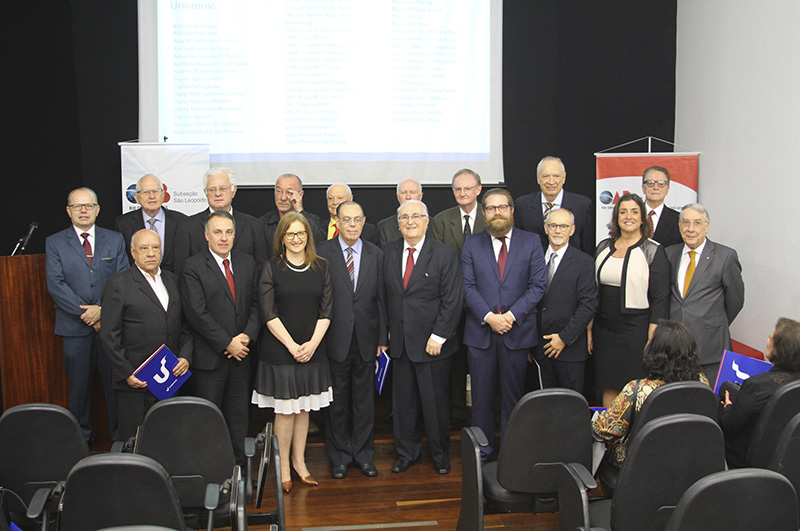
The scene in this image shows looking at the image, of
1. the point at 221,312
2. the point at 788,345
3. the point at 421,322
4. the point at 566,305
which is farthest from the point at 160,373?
the point at 788,345

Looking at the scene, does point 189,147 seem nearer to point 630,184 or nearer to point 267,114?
point 267,114

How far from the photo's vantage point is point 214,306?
3.72 m

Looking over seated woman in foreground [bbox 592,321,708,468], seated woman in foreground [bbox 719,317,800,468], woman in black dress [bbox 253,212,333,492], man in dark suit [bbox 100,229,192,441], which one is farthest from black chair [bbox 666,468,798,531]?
man in dark suit [bbox 100,229,192,441]

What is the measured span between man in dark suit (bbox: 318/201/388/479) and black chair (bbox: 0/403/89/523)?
1.70 meters

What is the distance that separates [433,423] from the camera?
400 centimetres

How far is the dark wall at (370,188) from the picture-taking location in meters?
5.50

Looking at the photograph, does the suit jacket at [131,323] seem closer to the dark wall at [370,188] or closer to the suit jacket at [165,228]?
the suit jacket at [165,228]

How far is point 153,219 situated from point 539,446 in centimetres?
323

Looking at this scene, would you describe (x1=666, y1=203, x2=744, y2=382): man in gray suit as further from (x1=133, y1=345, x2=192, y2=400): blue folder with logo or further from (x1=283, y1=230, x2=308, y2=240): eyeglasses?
(x1=133, y1=345, x2=192, y2=400): blue folder with logo

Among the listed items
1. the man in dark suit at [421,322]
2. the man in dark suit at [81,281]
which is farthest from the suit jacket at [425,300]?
the man in dark suit at [81,281]

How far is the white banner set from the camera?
17.2ft

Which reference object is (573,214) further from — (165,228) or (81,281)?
(81,281)

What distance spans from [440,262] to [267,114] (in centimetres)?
273

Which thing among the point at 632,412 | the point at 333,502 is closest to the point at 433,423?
the point at 333,502
